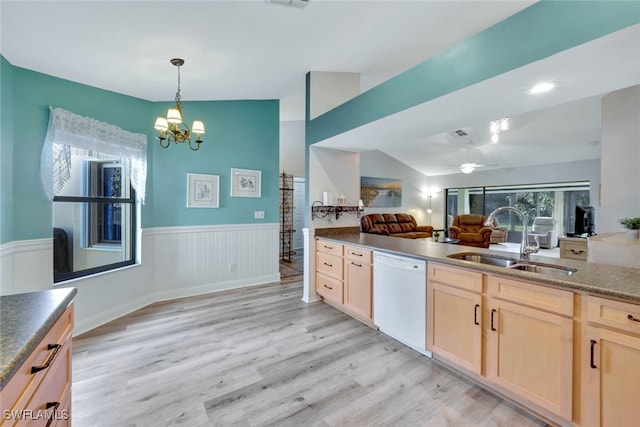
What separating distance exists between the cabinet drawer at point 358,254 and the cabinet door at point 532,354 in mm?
1208

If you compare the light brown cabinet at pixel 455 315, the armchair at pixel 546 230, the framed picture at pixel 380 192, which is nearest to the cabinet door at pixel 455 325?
the light brown cabinet at pixel 455 315

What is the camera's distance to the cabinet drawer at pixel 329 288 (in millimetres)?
3295

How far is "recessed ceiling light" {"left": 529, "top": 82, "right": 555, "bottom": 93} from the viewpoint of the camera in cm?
175

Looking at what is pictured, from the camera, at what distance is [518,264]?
209 centimetres

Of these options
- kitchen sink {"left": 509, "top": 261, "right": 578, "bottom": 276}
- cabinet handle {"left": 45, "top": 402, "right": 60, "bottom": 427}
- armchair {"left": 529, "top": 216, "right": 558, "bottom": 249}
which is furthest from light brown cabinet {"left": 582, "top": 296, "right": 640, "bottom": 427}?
armchair {"left": 529, "top": 216, "right": 558, "bottom": 249}

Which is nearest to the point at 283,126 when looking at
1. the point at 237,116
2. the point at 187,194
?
the point at 237,116

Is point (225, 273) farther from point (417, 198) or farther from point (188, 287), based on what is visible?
point (417, 198)

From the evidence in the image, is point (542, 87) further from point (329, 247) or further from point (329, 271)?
point (329, 271)

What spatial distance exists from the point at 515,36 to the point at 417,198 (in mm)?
8525

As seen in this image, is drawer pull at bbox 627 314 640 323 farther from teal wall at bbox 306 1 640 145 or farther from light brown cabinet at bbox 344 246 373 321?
light brown cabinet at bbox 344 246 373 321

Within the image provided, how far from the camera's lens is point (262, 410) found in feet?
→ 5.80

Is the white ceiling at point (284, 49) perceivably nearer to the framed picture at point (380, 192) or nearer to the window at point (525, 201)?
the framed picture at point (380, 192)

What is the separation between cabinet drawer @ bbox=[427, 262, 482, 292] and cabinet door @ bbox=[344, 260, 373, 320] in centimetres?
73

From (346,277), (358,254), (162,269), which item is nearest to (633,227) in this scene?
(358,254)
